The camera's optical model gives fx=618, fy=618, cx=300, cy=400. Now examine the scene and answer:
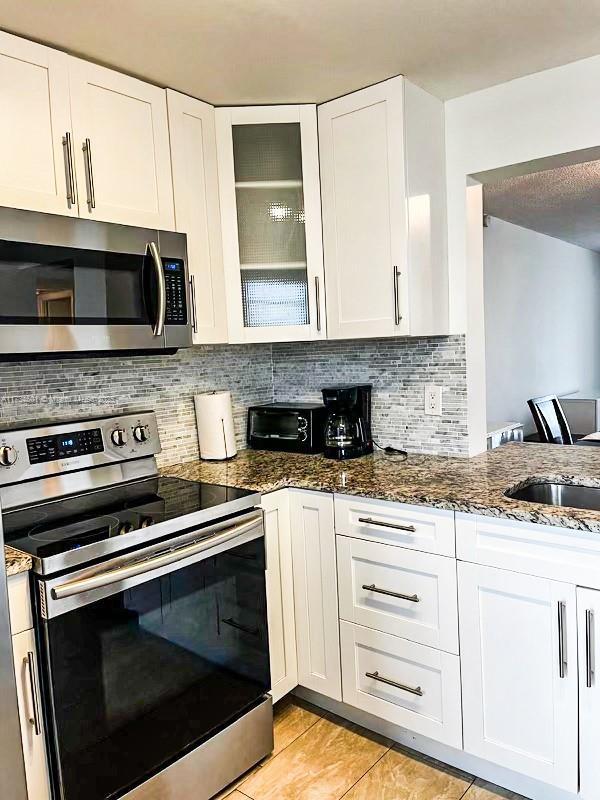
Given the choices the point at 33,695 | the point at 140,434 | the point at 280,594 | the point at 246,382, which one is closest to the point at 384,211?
the point at 246,382

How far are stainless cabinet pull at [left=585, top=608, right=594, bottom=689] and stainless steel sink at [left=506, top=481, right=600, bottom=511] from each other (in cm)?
47

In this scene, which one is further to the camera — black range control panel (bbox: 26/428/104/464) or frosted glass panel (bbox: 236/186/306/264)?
frosted glass panel (bbox: 236/186/306/264)

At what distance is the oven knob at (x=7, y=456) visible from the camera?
1.83 meters

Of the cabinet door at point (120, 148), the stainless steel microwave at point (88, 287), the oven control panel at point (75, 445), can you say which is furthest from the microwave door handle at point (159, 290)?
the oven control panel at point (75, 445)

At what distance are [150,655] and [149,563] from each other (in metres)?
0.25

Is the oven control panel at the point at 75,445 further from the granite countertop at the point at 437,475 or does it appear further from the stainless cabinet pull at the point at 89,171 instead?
the stainless cabinet pull at the point at 89,171

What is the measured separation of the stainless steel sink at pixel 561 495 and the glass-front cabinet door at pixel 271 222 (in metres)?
0.91

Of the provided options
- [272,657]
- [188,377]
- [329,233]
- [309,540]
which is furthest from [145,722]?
[329,233]

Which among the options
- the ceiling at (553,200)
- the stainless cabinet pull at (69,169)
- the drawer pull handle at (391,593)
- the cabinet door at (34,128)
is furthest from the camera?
the ceiling at (553,200)

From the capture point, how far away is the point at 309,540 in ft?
7.00

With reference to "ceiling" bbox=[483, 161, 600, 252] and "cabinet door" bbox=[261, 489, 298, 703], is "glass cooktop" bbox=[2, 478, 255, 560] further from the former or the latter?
"ceiling" bbox=[483, 161, 600, 252]

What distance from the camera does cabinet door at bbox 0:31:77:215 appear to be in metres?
1.66

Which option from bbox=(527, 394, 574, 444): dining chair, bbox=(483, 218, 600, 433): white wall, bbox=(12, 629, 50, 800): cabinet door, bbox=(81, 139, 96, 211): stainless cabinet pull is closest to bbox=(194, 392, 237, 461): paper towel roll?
bbox=(81, 139, 96, 211): stainless cabinet pull

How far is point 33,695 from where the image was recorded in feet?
4.74
